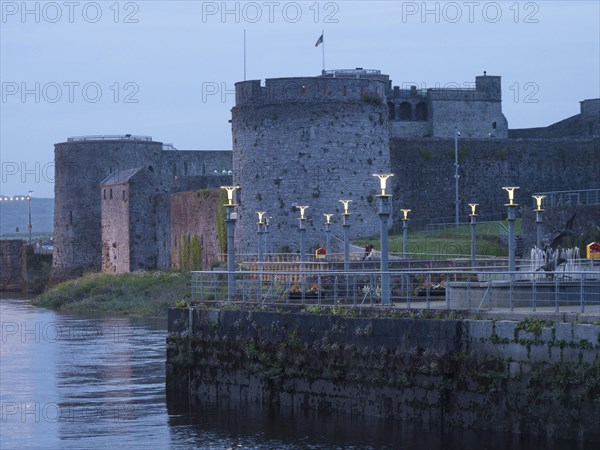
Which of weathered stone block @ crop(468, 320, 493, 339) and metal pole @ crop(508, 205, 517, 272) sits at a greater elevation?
metal pole @ crop(508, 205, 517, 272)

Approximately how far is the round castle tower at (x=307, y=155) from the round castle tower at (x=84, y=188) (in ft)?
87.1

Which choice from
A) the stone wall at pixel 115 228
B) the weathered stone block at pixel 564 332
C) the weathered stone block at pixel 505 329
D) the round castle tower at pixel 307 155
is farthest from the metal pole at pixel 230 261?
the stone wall at pixel 115 228

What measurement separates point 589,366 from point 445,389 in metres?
3.19

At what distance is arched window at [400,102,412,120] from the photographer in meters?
73.2

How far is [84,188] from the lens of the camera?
257 feet

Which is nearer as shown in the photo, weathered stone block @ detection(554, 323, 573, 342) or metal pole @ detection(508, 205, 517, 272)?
weathered stone block @ detection(554, 323, 573, 342)

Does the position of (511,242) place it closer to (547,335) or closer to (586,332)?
(547,335)

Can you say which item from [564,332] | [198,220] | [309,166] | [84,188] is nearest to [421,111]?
[198,220]

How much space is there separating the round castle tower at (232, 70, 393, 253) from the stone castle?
0.15ft

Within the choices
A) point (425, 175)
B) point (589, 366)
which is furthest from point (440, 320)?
point (425, 175)

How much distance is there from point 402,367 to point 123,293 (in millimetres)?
39647

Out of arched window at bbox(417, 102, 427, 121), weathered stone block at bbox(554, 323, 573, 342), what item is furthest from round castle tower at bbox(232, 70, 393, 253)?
weathered stone block at bbox(554, 323, 573, 342)

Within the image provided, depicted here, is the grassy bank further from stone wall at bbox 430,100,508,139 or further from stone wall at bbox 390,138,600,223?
stone wall at bbox 430,100,508,139

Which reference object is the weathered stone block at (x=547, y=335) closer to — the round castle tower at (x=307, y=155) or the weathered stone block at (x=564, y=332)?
the weathered stone block at (x=564, y=332)
